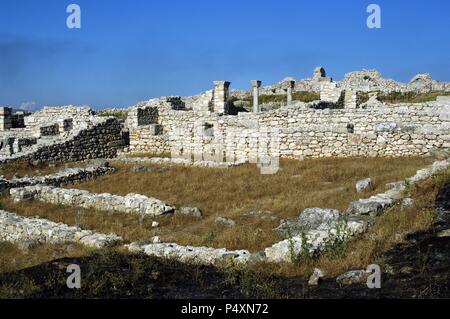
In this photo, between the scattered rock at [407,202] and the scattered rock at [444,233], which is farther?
the scattered rock at [407,202]

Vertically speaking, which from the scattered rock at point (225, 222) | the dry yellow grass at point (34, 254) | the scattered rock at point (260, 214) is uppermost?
the scattered rock at point (260, 214)

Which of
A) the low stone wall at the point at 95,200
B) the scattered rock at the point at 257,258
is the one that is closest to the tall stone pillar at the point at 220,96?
the low stone wall at the point at 95,200

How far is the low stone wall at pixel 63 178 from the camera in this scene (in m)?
18.3

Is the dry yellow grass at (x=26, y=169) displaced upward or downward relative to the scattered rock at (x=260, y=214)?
upward

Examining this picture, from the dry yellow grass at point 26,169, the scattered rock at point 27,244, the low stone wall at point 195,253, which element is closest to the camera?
the low stone wall at point 195,253

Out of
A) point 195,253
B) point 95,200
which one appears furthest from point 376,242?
point 95,200

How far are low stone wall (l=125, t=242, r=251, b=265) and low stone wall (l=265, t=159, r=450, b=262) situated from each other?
1.85ft

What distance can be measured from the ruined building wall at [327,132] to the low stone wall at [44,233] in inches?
464

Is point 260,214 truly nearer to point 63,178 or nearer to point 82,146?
point 63,178

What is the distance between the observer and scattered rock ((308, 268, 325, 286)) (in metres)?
6.87

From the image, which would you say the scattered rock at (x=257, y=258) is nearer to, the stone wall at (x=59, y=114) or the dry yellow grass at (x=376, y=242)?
the dry yellow grass at (x=376, y=242)

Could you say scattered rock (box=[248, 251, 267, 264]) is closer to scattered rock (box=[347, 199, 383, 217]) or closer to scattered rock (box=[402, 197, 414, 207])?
scattered rock (box=[347, 199, 383, 217])

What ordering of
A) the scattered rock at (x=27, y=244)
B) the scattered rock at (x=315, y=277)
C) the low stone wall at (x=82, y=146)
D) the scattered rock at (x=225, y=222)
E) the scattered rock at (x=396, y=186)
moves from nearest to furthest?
the scattered rock at (x=315, y=277) → the scattered rock at (x=27, y=244) → the scattered rock at (x=225, y=222) → the scattered rock at (x=396, y=186) → the low stone wall at (x=82, y=146)
